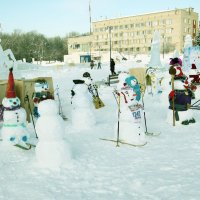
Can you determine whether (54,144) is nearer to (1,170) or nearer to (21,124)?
(1,170)

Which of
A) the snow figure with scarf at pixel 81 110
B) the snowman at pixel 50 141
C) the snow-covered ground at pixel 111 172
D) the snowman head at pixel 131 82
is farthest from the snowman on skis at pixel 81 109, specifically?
the snowman at pixel 50 141

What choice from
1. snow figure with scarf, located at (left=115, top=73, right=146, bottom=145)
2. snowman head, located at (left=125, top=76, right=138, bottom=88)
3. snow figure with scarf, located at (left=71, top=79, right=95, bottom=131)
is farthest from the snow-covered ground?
snowman head, located at (left=125, top=76, right=138, bottom=88)

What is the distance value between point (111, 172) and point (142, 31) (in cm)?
8200

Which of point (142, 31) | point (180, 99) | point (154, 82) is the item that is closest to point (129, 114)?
point (180, 99)

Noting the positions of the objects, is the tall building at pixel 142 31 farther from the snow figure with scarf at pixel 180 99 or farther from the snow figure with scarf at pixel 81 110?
the snow figure with scarf at pixel 81 110

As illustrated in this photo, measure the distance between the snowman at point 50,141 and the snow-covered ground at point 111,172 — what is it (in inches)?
7.7

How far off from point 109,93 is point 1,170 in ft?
34.5

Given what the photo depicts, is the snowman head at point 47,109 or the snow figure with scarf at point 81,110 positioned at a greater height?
the snowman head at point 47,109

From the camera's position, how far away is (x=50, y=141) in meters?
6.34

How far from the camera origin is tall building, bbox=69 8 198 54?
257 ft

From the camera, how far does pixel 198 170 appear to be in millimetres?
5879

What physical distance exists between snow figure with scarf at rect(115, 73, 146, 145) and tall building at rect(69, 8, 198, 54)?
6685cm

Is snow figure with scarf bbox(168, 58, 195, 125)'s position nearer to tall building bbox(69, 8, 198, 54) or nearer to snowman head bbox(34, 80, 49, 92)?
snowman head bbox(34, 80, 49, 92)

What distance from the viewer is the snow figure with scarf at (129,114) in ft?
24.8
